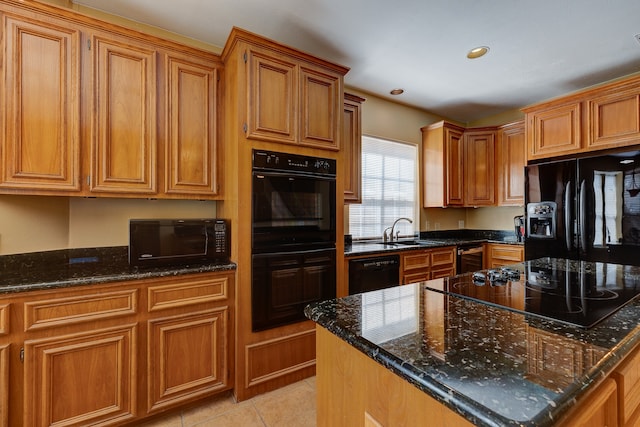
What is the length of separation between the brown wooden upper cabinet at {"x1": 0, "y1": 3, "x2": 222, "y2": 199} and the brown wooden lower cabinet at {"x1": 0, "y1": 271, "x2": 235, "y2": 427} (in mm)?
659

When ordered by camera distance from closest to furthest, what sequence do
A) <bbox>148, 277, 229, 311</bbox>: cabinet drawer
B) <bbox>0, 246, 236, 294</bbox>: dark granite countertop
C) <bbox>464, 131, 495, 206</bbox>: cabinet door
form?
<bbox>0, 246, 236, 294</bbox>: dark granite countertop → <bbox>148, 277, 229, 311</bbox>: cabinet drawer → <bbox>464, 131, 495, 206</bbox>: cabinet door

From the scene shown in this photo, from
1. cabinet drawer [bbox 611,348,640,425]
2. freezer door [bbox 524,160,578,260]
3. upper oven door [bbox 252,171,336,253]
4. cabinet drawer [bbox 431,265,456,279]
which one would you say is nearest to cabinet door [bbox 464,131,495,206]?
freezer door [bbox 524,160,578,260]

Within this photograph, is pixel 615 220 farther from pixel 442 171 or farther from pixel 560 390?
pixel 560 390

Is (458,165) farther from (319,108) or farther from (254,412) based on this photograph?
(254,412)

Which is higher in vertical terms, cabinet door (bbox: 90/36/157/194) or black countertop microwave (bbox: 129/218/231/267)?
cabinet door (bbox: 90/36/157/194)

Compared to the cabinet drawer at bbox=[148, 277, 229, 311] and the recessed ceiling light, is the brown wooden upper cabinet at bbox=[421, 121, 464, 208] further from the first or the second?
the cabinet drawer at bbox=[148, 277, 229, 311]

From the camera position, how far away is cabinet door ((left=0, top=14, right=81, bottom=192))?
1618 mm

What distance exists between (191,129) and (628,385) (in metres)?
2.45

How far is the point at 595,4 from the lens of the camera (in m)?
2.03

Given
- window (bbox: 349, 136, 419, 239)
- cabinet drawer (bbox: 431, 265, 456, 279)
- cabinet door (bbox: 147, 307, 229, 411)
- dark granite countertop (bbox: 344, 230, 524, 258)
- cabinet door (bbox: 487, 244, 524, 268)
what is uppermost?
window (bbox: 349, 136, 419, 239)

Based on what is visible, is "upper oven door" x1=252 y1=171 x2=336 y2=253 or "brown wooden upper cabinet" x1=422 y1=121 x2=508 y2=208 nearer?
"upper oven door" x1=252 y1=171 x2=336 y2=253

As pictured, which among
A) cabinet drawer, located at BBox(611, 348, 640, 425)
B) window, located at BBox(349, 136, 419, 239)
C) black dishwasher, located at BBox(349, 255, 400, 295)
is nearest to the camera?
cabinet drawer, located at BBox(611, 348, 640, 425)

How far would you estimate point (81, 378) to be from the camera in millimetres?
1579

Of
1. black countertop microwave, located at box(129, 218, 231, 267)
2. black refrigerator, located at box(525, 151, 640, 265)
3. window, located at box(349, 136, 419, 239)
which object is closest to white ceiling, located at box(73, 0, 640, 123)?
window, located at box(349, 136, 419, 239)
